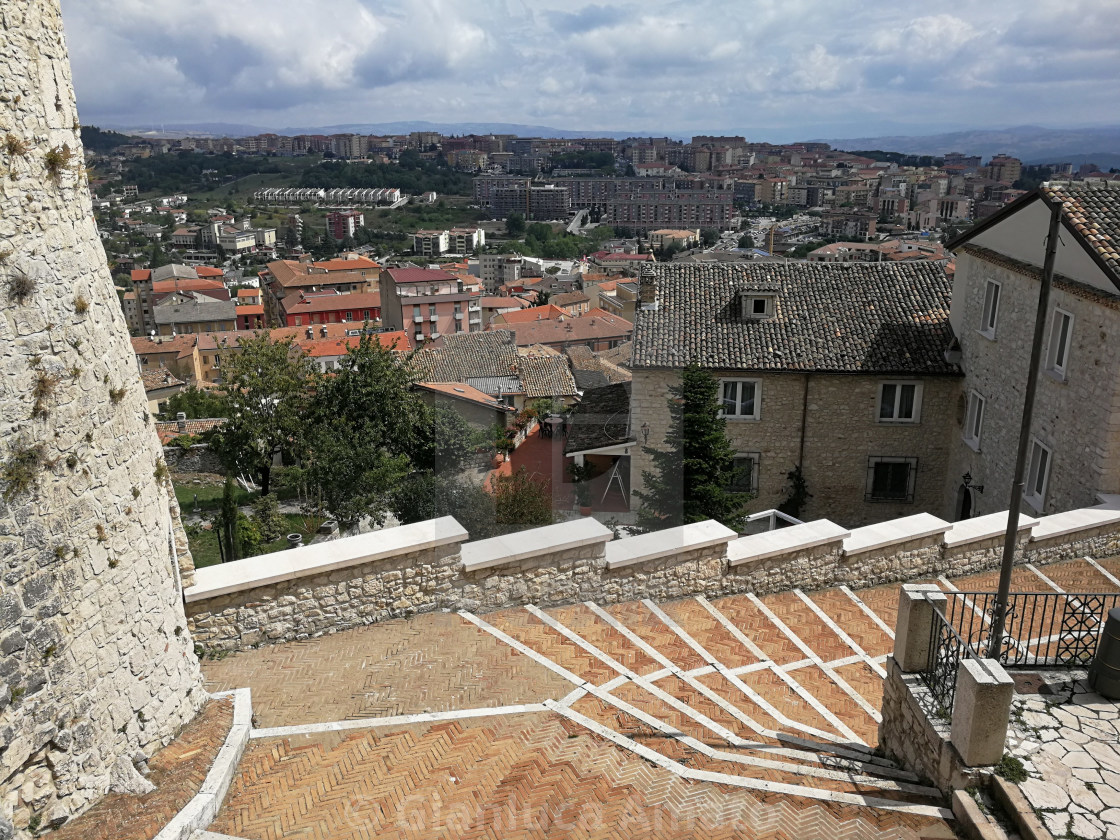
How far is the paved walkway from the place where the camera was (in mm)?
6262

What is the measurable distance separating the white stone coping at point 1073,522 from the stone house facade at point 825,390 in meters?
8.08

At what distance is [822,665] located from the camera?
9625 mm

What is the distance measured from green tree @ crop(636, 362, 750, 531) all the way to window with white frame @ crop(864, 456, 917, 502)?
448 centimetres

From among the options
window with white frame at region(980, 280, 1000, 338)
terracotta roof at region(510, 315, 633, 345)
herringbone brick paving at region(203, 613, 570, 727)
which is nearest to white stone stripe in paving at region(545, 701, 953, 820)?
herringbone brick paving at region(203, 613, 570, 727)

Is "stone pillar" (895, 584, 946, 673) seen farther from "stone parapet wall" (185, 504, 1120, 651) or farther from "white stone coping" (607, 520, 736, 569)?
"stone parapet wall" (185, 504, 1120, 651)

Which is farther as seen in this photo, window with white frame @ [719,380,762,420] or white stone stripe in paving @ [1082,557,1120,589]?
window with white frame @ [719,380,762,420]

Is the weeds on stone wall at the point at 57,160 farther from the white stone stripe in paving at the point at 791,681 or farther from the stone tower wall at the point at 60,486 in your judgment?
the white stone stripe in paving at the point at 791,681

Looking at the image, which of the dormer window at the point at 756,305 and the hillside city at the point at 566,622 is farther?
the dormer window at the point at 756,305

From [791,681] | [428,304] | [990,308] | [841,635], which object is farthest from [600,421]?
[428,304]

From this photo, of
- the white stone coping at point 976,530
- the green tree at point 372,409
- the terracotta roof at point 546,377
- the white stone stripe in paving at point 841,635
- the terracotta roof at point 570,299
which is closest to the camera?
the white stone stripe in paving at point 841,635

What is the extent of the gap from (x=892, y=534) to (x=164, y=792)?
9509mm

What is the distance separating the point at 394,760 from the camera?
700 cm

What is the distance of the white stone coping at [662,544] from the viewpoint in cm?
1038

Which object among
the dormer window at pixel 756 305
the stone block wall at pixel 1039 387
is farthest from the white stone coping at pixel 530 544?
the dormer window at pixel 756 305
